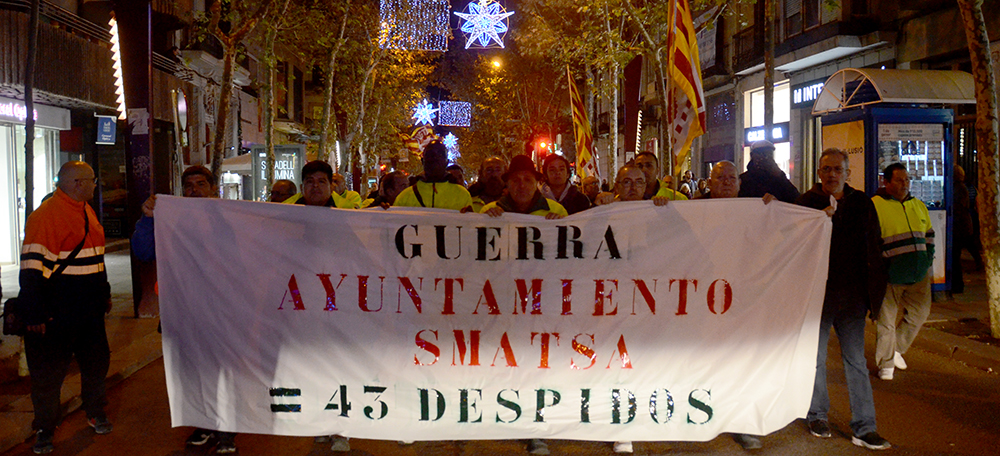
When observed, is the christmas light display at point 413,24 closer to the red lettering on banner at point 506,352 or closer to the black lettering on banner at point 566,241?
the black lettering on banner at point 566,241

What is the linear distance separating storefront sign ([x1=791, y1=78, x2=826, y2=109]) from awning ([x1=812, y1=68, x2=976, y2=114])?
407 inches

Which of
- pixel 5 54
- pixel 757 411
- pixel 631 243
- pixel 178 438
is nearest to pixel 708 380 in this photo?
pixel 757 411

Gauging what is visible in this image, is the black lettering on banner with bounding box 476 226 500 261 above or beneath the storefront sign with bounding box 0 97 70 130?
beneath

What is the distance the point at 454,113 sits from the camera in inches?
3371

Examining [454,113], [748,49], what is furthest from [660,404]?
[454,113]

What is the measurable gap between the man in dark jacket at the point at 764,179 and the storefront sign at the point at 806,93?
55.1ft

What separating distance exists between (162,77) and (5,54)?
816 centimetres

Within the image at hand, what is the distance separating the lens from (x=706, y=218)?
4789 mm

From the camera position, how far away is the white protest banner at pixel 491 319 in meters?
4.63

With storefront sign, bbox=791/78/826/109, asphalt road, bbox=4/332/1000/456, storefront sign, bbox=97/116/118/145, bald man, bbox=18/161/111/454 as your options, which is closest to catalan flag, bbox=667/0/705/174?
asphalt road, bbox=4/332/1000/456

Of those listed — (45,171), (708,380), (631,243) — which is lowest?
(708,380)

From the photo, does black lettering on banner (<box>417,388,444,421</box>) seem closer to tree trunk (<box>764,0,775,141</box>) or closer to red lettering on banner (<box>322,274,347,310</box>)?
red lettering on banner (<box>322,274,347,310</box>)

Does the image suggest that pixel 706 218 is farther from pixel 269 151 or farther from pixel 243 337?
pixel 269 151

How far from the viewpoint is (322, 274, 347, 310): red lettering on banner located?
471 centimetres
